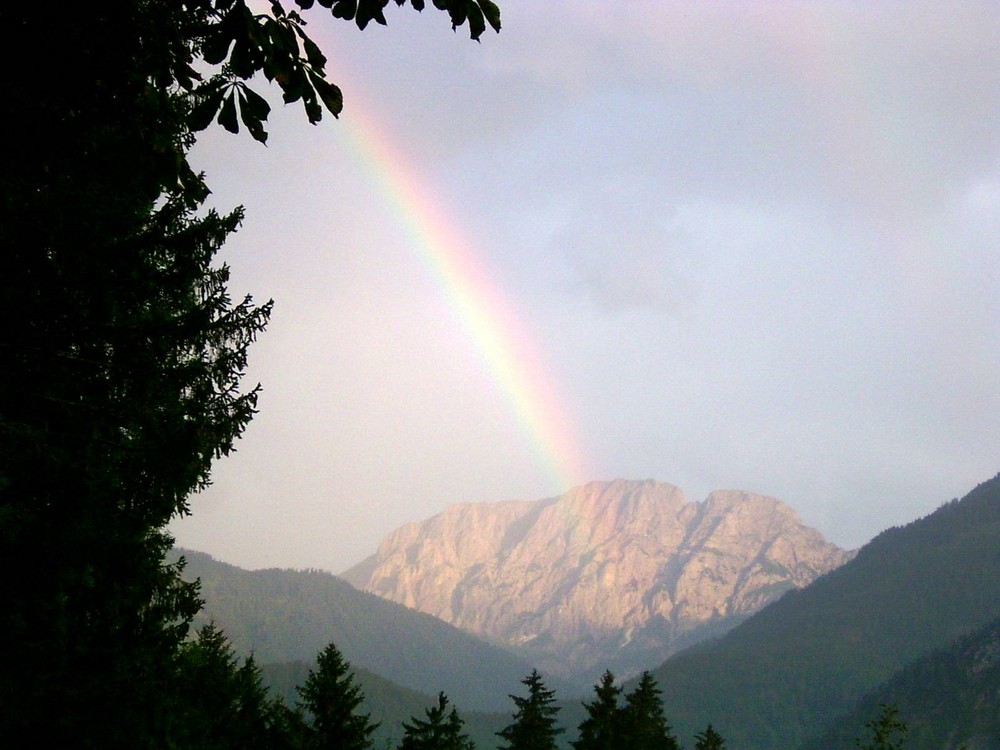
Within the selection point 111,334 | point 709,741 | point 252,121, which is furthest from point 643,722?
point 252,121

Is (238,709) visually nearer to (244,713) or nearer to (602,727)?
(244,713)

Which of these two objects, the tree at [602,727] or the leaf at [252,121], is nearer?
the leaf at [252,121]

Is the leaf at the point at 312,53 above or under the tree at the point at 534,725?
above

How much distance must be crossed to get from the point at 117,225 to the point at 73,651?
5.78 m

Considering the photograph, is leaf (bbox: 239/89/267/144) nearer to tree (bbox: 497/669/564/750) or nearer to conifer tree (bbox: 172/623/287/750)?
conifer tree (bbox: 172/623/287/750)

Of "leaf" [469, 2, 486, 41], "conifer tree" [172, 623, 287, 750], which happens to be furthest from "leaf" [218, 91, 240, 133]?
"conifer tree" [172, 623, 287, 750]

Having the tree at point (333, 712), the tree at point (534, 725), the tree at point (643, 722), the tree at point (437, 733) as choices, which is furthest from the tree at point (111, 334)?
the tree at point (643, 722)

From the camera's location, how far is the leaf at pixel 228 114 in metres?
4.89

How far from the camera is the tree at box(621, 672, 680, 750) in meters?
36.0

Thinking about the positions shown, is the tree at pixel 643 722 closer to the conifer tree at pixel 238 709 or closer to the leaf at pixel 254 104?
the conifer tree at pixel 238 709

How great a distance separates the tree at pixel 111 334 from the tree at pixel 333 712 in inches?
576

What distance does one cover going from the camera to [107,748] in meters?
11.3

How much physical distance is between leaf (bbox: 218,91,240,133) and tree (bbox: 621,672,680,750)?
35157 mm

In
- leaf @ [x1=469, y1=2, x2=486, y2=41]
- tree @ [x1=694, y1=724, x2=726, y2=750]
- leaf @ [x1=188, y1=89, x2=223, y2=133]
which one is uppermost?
leaf @ [x1=469, y1=2, x2=486, y2=41]
